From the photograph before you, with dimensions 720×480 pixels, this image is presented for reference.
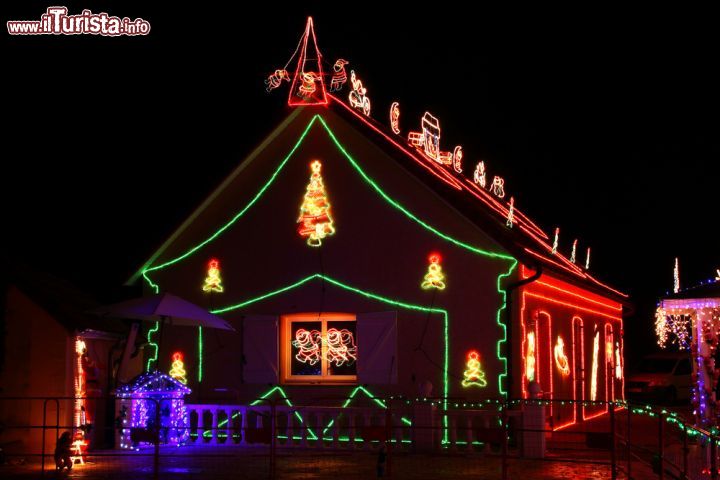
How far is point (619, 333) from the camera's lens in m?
32.8

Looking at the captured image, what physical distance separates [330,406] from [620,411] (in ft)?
33.0

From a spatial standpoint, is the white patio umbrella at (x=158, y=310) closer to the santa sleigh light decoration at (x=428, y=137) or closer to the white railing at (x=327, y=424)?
the white railing at (x=327, y=424)

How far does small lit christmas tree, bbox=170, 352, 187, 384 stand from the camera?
20.8 metres

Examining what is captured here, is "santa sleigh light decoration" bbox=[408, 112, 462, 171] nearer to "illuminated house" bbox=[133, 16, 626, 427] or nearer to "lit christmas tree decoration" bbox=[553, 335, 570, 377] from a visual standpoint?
"illuminated house" bbox=[133, 16, 626, 427]

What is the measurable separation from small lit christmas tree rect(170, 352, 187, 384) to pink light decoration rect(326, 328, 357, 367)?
9.95 feet

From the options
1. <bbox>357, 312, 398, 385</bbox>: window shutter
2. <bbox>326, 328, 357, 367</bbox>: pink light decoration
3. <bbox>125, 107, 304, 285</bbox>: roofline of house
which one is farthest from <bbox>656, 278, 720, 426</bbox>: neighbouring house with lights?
<bbox>125, 107, 304, 285</bbox>: roofline of house

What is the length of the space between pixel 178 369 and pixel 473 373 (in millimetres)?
6083

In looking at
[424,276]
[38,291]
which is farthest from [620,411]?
[38,291]

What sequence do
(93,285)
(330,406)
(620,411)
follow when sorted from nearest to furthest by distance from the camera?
(330,406), (93,285), (620,411)

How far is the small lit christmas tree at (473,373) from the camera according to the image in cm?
1869

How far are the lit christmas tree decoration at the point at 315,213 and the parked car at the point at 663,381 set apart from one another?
776 inches

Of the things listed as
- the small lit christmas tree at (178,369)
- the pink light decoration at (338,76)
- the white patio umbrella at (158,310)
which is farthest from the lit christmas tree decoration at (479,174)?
the white patio umbrella at (158,310)

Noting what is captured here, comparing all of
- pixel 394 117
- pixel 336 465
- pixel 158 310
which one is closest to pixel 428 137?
pixel 394 117

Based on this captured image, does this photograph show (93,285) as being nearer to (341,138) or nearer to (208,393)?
(208,393)
